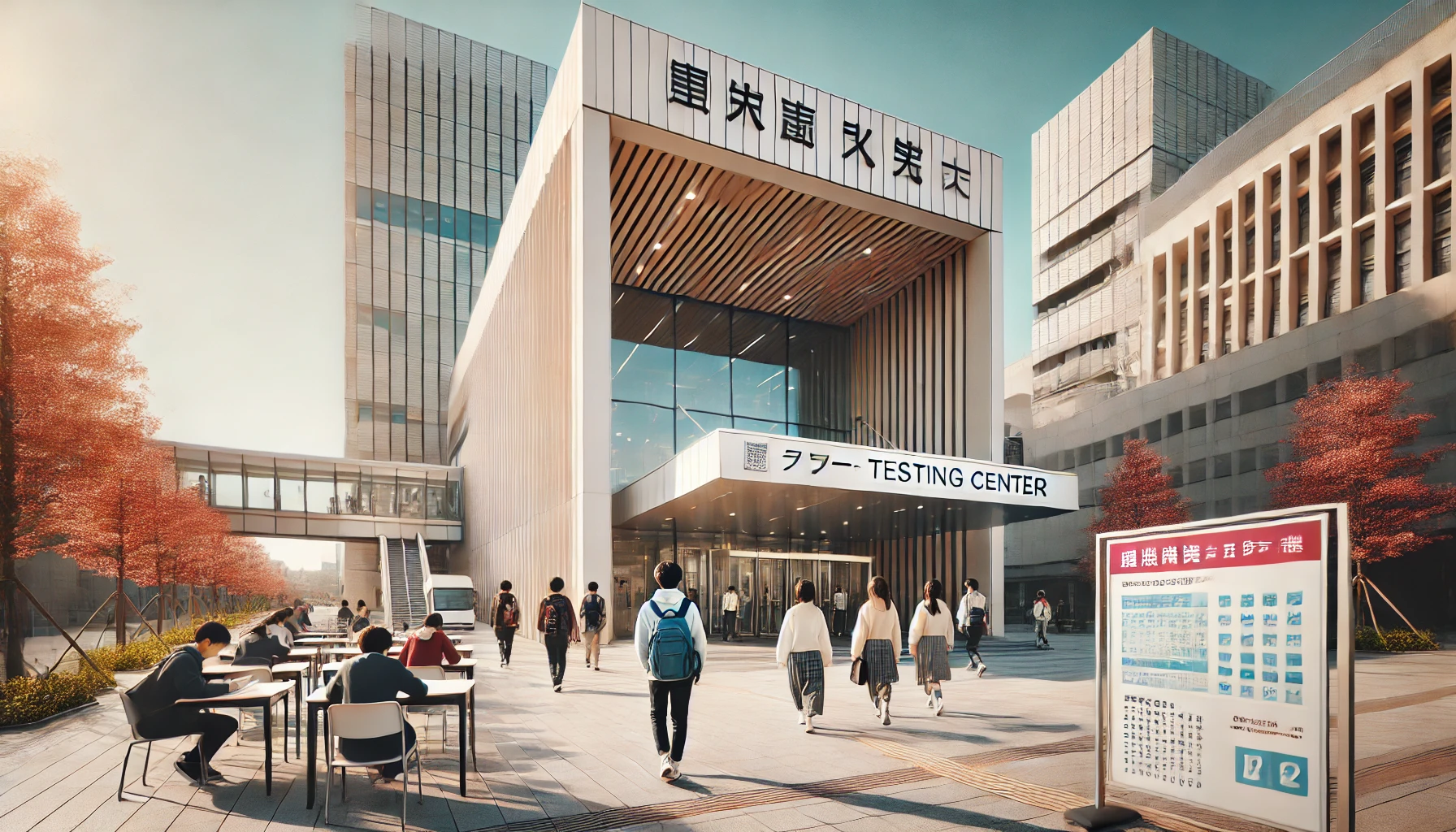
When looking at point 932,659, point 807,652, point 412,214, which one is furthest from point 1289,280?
point 412,214

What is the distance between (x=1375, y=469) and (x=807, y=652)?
2360cm

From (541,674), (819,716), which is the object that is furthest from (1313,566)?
(541,674)

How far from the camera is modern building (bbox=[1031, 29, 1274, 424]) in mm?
42656

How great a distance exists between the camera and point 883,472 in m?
16.9

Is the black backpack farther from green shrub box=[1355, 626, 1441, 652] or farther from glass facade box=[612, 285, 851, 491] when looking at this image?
green shrub box=[1355, 626, 1441, 652]

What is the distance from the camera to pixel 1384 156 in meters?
25.9

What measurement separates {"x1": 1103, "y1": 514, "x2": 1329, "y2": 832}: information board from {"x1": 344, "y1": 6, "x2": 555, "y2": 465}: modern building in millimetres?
50874

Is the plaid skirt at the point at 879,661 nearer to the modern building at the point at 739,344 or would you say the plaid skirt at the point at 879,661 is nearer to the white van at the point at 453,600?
the modern building at the point at 739,344

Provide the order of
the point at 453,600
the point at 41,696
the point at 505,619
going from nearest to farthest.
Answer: the point at 41,696, the point at 505,619, the point at 453,600

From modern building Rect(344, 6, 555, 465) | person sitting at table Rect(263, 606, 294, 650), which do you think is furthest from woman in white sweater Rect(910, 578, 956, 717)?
modern building Rect(344, 6, 555, 465)

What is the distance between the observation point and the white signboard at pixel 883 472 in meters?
15.6

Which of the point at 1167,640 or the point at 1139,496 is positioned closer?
the point at 1167,640

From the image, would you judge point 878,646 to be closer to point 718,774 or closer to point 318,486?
point 718,774

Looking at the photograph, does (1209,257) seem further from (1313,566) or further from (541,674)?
(1313,566)
